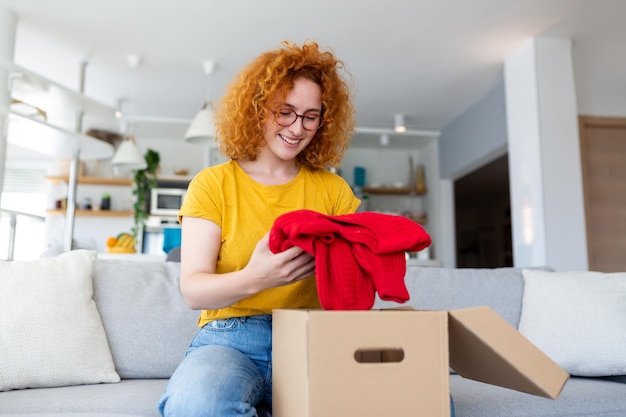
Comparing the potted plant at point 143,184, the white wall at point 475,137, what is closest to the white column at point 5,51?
the potted plant at point 143,184

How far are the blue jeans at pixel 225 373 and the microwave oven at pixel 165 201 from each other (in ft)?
17.1

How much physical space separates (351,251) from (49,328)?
104 cm

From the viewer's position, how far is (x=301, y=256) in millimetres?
1012

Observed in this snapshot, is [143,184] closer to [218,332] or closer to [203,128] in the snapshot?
[203,128]

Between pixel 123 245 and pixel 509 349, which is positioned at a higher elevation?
pixel 123 245

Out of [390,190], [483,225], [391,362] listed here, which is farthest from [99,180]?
[483,225]

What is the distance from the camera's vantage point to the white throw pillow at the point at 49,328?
156cm

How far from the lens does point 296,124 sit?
135 cm

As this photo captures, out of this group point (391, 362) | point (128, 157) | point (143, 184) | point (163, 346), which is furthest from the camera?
point (143, 184)

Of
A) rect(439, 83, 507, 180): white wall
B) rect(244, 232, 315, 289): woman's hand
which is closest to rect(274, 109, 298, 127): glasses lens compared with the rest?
rect(244, 232, 315, 289): woman's hand

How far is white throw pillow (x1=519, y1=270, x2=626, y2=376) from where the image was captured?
1.81 m

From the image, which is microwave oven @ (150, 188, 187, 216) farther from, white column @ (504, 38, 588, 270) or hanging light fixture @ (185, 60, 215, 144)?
white column @ (504, 38, 588, 270)

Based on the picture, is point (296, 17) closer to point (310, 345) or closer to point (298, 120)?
point (298, 120)

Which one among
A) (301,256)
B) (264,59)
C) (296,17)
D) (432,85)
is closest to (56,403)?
(301,256)
